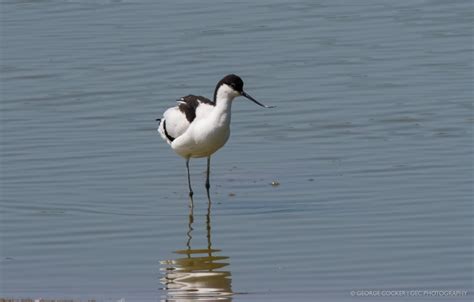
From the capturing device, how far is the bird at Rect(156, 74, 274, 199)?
12.4 m

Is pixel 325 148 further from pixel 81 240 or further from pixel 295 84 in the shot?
pixel 81 240

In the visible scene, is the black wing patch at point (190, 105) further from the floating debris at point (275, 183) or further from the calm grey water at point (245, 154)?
the floating debris at point (275, 183)

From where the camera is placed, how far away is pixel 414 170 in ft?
42.2

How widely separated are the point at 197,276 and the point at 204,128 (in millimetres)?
2794

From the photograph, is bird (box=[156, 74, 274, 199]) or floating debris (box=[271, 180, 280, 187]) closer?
bird (box=[156, 74, 274, 199])

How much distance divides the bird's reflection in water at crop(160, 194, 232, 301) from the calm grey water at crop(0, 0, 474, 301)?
27 mm

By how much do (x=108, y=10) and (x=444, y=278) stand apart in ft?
43.9

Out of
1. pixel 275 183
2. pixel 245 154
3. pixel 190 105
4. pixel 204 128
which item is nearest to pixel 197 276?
pixel 204 128

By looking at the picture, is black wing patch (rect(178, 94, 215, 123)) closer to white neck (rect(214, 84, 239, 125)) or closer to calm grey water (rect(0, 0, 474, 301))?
white neck (rect(214, 84, 239, 125))

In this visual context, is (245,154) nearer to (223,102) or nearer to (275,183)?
(275,183)

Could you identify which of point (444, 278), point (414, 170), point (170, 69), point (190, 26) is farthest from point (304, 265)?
point (190, 26)

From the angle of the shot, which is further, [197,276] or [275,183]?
[275,183]

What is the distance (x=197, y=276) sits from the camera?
989 cm

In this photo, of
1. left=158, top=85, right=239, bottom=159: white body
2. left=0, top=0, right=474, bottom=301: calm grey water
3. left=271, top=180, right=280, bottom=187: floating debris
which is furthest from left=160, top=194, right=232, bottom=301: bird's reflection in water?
left=271, top=180, right=280, bottom=187: floating debris
